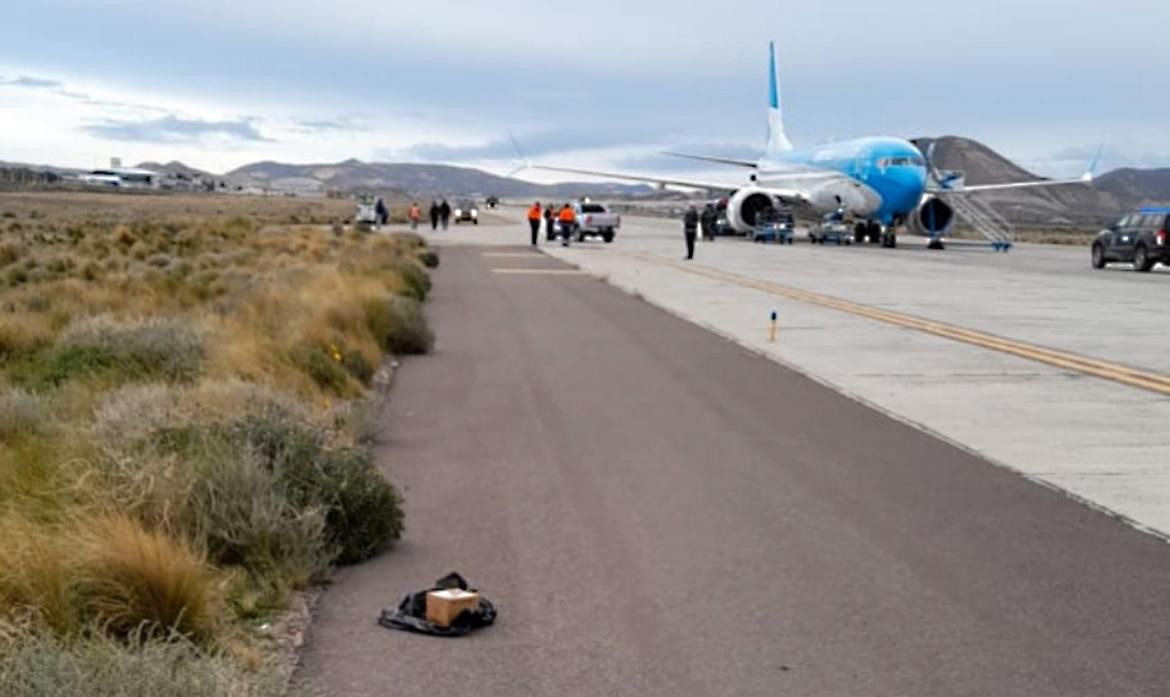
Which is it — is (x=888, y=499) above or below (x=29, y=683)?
below

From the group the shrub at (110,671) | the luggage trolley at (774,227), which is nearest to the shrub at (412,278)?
the shrub at (110,671)

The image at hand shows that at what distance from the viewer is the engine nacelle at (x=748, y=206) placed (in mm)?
69188

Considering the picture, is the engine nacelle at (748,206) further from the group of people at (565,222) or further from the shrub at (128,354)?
the shrub at (128,354)

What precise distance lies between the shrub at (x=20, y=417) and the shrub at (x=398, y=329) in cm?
810

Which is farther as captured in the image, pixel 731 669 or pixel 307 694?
pixel 731 669

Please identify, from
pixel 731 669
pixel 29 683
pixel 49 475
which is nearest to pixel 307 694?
pixel 29 683

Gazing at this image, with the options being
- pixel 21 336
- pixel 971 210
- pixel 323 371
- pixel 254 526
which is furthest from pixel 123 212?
pixel 254 526

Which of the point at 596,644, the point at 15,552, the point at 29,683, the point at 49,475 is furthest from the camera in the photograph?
the point at 49,475

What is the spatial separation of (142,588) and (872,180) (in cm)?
5627

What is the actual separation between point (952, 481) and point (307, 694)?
20.8 feet

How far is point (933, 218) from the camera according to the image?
63.6m

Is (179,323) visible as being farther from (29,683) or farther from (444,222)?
(444,222)

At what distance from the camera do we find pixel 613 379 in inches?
650

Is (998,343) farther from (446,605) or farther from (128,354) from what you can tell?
(446,605)
